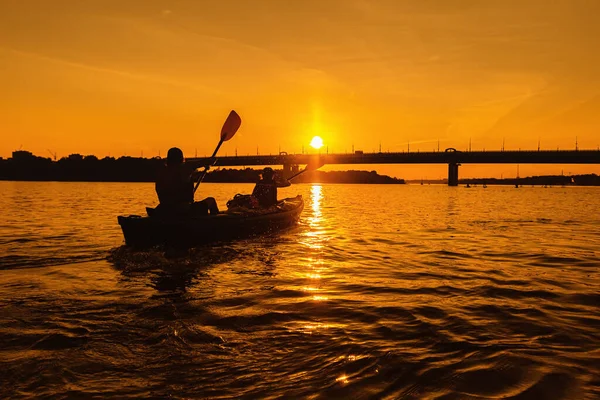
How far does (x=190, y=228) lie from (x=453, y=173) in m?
121

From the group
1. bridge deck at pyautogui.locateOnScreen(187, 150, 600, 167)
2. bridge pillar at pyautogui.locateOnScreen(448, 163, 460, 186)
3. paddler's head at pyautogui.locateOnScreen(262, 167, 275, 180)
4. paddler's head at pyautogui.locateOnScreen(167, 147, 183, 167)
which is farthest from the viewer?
bridge pillar at pyautogui.locateOnScreen(448, 163, 460, 186)

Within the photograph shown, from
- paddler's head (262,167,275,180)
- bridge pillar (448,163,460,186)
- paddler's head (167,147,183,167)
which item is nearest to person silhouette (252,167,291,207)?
paddler's head (262,167,275,180)

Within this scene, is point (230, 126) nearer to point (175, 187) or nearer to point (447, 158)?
point (175, 187)

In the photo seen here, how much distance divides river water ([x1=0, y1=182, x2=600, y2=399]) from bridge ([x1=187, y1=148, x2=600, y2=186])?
88.6 m

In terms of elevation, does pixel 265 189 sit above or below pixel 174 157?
below

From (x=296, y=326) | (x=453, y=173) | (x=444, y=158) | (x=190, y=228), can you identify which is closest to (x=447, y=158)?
(x=444, y=158)

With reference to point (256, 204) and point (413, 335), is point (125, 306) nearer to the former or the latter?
point (413, 335)

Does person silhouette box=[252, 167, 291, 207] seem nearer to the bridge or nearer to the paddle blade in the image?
the paddle blade

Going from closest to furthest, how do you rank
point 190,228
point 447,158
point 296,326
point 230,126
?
point 296,326
point 190,228
point 230,126
point 447,158

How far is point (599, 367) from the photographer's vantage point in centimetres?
422

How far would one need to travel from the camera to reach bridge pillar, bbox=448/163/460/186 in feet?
394

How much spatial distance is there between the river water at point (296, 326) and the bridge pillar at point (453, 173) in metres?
115

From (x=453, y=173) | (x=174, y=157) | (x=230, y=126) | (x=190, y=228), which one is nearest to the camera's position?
(x=174, y=157)

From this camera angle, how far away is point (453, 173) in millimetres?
122000
